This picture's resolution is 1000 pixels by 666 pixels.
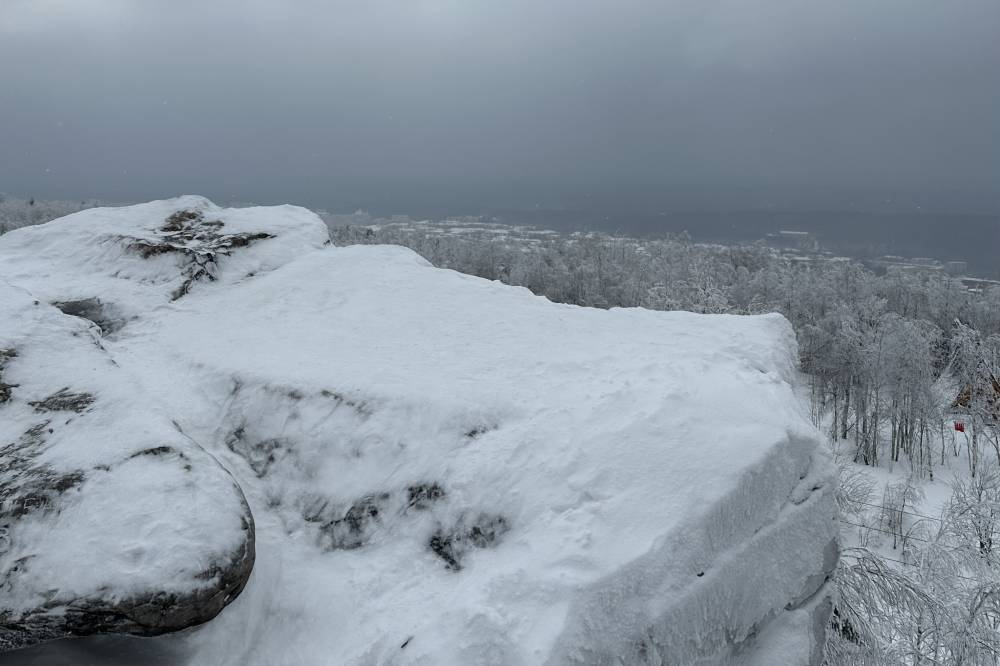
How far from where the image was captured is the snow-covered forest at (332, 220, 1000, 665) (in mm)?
9297

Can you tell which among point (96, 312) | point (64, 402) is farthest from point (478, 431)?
point (96, 312)

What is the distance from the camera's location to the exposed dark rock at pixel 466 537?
5.58 metres

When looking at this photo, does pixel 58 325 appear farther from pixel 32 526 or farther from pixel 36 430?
pixel 32 526

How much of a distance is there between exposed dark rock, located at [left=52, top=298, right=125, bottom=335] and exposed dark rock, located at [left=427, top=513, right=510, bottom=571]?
28.5 ft

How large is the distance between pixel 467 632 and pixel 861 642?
256 inches

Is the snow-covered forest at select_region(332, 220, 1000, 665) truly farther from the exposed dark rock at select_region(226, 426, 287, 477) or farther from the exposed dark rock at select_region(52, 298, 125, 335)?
the exposed dark rock at select_region(52, 298, 125, 335)

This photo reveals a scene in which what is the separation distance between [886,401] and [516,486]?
1517 inches

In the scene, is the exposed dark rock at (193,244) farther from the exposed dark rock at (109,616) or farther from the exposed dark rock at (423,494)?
the exposed dark rock at (423,494)

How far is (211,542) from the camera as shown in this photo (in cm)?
554

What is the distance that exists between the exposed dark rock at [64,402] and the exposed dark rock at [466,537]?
17.5ft

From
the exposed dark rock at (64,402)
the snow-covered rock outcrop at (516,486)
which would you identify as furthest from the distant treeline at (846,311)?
the exposed dark rock at (64,402)

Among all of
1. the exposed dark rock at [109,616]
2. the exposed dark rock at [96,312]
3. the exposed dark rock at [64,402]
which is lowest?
the exposed dark rock at [109,616]

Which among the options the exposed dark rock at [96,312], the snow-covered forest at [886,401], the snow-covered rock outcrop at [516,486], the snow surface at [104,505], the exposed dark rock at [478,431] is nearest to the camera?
the snow-covered rock outcrop at [516,486]

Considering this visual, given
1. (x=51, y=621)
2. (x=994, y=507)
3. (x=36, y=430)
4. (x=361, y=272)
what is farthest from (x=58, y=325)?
(x=994, y=507)
